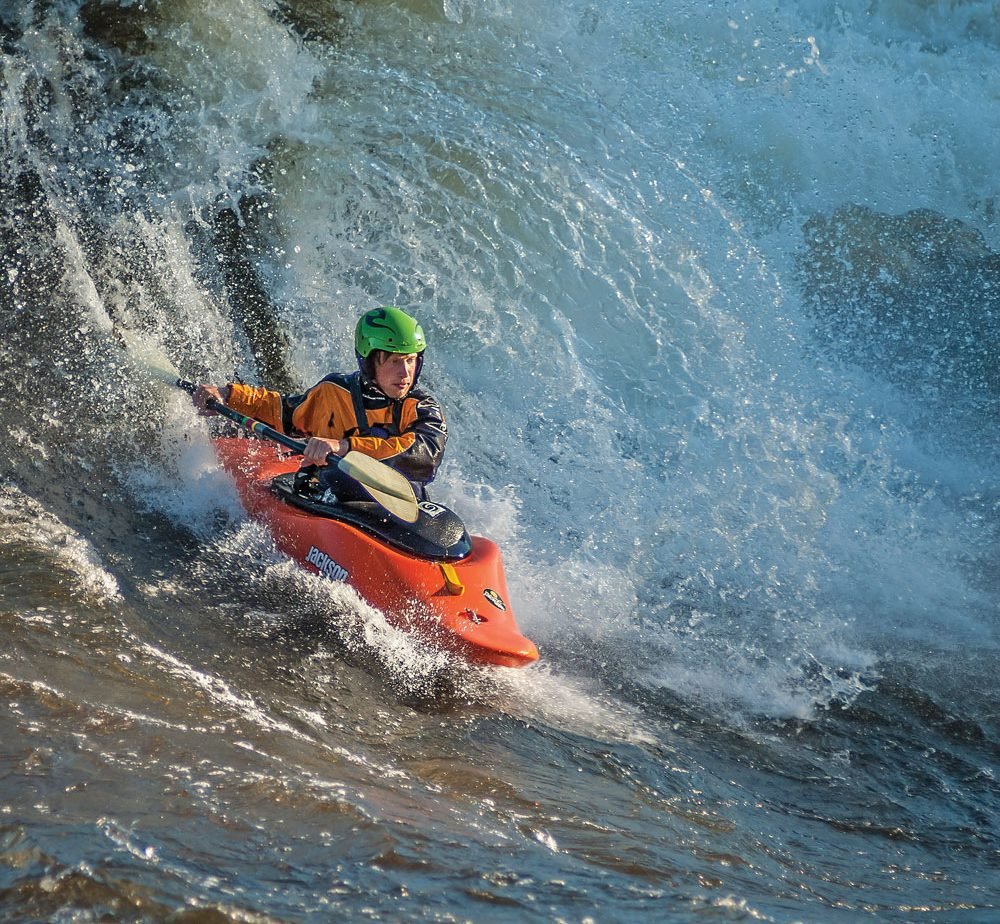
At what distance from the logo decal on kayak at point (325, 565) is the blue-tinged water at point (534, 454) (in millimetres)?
63

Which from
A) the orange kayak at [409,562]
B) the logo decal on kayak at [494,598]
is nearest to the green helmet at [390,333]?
the orange kayak at [409,562]

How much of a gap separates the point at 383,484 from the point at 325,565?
0.46m

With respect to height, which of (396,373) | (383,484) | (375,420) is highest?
(396,373)

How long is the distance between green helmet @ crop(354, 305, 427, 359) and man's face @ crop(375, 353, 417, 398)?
0.05 m

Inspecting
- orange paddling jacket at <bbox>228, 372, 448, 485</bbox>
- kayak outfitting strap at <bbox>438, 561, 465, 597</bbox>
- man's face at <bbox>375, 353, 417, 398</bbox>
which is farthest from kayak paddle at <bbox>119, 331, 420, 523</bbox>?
man's face at <bbox>375, 353, 417, 398</bbox>

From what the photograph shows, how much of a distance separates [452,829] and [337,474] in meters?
2.60

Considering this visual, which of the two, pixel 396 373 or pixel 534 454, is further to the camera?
pixel 534 454

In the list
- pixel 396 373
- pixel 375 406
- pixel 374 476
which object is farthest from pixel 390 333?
pixel 374 476

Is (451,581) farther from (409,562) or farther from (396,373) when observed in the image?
(396,373)

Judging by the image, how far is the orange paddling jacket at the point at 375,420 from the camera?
5387 millimetres

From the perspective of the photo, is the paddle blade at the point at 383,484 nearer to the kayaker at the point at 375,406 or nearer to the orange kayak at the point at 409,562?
the orange kayak at the point at 409,562

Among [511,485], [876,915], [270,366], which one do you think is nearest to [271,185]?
[270,366]

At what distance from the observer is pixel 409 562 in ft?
15.6

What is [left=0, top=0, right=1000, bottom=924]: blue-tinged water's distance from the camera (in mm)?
2818
